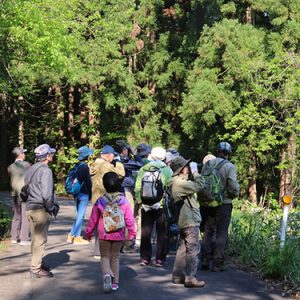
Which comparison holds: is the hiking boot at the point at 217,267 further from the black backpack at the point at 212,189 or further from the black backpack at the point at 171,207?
the black backpack at the point at 171,207

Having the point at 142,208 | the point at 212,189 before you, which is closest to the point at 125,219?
the point at 142,208

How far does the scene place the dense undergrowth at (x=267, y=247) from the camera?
755 centimetres

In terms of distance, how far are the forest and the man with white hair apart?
30.3ft

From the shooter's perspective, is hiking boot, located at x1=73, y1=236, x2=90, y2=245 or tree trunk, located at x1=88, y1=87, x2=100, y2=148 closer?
hiking boot, located at x1=73, y1=236, x2=90, y2=245

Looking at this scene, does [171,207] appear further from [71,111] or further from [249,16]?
[71,111]

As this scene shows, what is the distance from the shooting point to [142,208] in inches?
329

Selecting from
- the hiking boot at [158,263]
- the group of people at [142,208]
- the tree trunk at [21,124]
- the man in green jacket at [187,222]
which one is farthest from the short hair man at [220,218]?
the tree trunk at [21,124]

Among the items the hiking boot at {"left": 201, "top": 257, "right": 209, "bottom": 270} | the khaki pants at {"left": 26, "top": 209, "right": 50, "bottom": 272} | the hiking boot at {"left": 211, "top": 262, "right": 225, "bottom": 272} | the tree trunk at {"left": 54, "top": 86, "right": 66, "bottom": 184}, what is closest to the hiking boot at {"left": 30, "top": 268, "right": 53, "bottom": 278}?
the khaki pants at {"left": 26, "top": 209, "right": 50, "bottom": 272}

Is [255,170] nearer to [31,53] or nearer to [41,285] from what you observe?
[31,53]

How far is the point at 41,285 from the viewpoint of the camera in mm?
7105

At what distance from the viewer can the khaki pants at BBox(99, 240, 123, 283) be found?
6699mm

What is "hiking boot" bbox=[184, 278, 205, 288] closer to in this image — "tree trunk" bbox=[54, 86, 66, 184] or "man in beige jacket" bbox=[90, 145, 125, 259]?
"man in beige jacket" bbox=[90, 145, 125, 259]

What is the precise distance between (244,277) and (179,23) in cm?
2634

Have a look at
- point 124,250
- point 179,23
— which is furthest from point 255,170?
point 124,250
